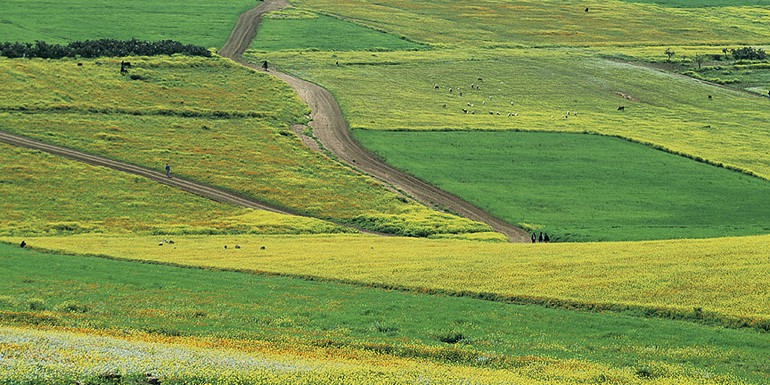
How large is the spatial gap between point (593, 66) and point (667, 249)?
114 meters

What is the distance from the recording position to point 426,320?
44.6 m

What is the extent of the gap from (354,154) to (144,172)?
81.9ft

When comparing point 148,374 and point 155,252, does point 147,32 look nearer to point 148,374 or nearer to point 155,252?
point 155,252

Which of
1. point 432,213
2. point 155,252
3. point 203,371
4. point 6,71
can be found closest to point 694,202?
point 432,213

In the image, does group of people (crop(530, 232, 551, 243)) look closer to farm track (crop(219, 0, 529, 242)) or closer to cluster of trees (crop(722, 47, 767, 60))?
farm track (crop(219, 0, 529, 242))

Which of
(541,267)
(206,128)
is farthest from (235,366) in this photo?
(206,128)


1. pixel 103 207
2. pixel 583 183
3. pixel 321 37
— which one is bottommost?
pixel 103 207

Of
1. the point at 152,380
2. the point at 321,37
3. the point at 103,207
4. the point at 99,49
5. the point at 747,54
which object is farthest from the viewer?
the point at 321,37

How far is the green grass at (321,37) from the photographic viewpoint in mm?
175863

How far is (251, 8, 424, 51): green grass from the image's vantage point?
577 ft

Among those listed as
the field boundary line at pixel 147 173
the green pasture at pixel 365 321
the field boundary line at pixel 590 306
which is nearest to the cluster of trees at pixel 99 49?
the field boundary line at pixel 147 173

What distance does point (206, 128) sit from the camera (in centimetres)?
12125

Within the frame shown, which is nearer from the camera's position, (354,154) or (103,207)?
(103,207)

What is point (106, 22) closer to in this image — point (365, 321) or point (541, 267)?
point (541, 267)
